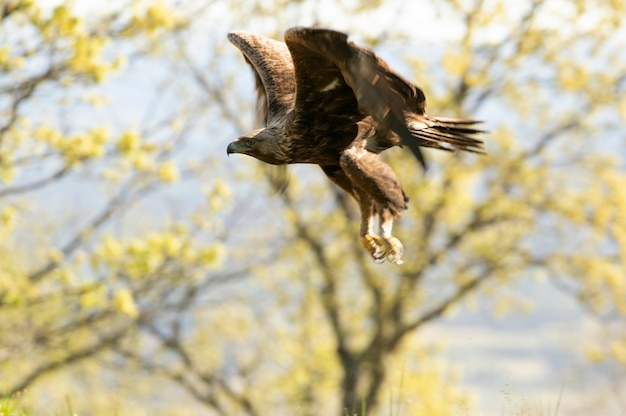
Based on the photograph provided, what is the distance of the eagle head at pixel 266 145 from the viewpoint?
5388mm

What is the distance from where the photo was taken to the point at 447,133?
554cm

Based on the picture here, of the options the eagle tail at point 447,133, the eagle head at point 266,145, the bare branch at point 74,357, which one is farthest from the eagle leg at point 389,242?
the bare branch at point 74,357

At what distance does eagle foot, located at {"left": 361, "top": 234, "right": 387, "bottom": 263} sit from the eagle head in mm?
813

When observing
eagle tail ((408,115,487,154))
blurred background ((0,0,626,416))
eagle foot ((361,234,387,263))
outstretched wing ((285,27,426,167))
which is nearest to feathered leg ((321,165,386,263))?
eagle foot ((361,234,387,263))

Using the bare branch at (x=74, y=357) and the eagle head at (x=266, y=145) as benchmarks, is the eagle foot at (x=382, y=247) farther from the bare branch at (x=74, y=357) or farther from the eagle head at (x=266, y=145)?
the bare branch at (x=74, y=357)

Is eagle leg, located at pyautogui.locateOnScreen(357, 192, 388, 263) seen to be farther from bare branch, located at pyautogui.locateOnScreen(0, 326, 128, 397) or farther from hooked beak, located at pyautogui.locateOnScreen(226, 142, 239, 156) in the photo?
bare branch, located at pyautogui.locateOnScreen(0, 326, 128, 397)

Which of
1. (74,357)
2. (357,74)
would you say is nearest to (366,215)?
(357,74)

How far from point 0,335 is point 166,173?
176 inches

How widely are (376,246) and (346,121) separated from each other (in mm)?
927

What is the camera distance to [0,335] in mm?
14273

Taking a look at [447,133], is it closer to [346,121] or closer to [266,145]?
[346,121]

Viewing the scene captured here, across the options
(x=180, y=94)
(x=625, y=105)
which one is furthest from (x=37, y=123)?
(x=625, y=105)

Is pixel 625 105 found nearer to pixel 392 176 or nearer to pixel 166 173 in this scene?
pixel 166 173

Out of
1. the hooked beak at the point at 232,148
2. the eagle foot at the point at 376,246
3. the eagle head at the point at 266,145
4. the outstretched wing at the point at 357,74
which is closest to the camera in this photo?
the outstretched wing at the point at 357,74
